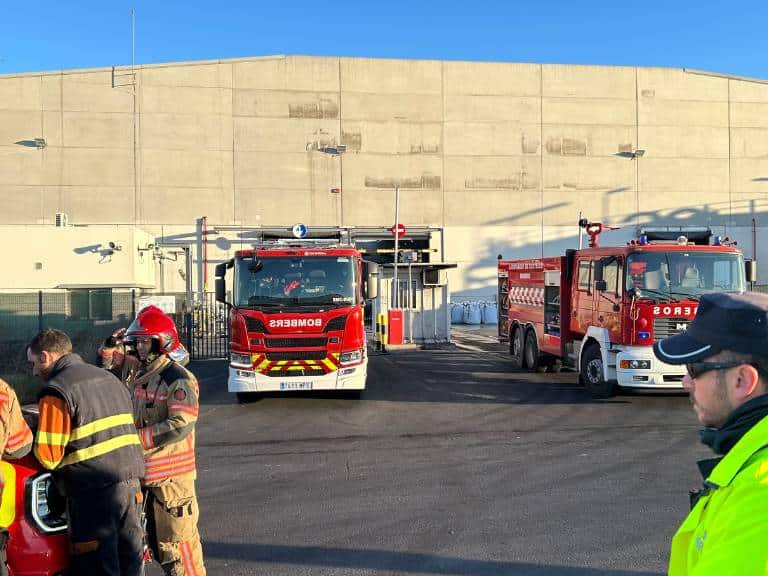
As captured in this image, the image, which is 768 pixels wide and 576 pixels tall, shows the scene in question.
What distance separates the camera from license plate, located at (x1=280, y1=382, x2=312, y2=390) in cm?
1102

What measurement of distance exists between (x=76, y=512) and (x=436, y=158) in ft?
104

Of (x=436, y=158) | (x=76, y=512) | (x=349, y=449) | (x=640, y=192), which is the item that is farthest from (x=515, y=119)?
(x=76, y=512)

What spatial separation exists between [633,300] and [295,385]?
5571 mm

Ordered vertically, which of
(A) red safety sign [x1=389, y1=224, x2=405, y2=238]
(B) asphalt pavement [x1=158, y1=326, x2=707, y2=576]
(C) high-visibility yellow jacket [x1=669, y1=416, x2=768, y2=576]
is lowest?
(B) asphalt pavement [x1=158, y1=326, x2=707, y2=576]

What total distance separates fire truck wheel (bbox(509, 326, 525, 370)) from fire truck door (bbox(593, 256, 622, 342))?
14.0 ft

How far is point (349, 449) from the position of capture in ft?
27.4

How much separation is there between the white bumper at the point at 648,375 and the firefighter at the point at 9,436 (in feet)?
30.5

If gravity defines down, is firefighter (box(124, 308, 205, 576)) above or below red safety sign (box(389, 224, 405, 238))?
below

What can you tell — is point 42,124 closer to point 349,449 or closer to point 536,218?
point 536,218

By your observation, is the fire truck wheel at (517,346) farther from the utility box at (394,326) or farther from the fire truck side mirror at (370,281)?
the fire truck side mirror at (370,281)

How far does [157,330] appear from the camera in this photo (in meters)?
4.12

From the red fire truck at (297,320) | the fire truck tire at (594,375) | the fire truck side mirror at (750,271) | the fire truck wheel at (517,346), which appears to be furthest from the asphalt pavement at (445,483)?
the fire truck wheel at (517,346)

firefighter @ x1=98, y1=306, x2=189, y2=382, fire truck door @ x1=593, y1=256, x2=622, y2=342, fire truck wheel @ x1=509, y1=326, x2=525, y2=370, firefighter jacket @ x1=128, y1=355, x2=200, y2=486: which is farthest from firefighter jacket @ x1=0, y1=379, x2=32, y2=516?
fire truck wheel @ x1=509, y1=326, x2=525, y2=370

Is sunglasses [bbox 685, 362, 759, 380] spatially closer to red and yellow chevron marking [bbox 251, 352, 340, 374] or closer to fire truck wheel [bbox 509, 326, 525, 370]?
red and yellow chevron marking [bbox 251, 352, 340, 374]
